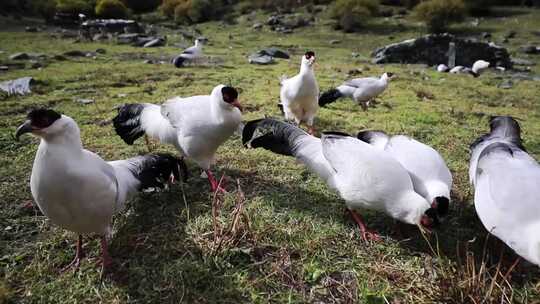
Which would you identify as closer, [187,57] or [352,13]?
[187,57]

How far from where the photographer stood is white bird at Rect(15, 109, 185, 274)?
2.38m

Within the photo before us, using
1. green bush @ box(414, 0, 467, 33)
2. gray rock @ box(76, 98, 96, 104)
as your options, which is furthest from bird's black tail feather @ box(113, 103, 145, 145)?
green bush @ box(414, 0, 467, 33)

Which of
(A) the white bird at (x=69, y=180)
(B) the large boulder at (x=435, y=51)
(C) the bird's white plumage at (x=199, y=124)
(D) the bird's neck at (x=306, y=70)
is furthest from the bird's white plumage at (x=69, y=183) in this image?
(B) the large boulder at (x=435, y=51)

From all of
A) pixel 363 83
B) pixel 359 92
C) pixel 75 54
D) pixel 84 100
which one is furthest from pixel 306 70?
pixel 75 54

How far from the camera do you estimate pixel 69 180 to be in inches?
94.7

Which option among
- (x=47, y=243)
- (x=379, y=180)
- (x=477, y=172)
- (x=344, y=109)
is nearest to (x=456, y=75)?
(x=344, y=109)

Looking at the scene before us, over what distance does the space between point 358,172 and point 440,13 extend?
780 inches

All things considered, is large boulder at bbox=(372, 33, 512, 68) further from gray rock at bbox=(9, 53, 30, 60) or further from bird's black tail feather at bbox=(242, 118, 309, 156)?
bird's black tail feather at bbox=(242, 118, 309, 156)

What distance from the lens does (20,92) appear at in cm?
723

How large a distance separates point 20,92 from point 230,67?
18.1ft

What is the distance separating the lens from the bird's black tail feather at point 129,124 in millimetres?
4355

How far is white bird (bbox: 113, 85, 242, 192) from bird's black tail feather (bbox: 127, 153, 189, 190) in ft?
0.65

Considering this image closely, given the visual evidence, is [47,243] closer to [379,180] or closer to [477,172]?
[379,180]

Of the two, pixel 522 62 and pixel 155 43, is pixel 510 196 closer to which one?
pixel 522 62
